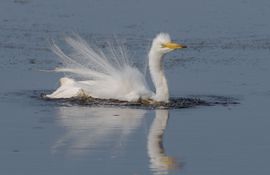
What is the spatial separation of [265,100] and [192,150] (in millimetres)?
4363

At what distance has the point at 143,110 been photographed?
16922 mm

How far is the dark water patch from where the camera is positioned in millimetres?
17328

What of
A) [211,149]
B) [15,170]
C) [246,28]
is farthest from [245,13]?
[15,170]

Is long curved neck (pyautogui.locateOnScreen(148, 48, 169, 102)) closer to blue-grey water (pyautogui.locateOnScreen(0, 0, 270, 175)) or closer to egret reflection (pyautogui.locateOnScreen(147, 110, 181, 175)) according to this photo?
blue-grey water (pyautogui.locateOnScreen(0, 0, 270, 175))

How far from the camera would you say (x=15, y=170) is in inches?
468

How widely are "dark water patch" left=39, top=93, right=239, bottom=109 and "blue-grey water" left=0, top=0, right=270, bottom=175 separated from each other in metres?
0.22

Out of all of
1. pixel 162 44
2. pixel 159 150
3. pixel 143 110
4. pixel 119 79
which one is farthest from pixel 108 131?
pixel 162 44

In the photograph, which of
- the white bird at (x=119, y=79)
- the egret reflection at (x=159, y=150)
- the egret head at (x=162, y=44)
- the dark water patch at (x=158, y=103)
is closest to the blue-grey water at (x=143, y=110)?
the egret reflection at (x=159, y=150)

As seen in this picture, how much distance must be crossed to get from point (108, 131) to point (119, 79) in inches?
130

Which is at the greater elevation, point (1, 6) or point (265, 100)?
point (1, 6)

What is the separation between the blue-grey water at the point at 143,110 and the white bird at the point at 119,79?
2.02 feet

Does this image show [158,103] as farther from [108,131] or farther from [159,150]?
[159,150]

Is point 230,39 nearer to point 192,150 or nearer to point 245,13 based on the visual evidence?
point 245,13

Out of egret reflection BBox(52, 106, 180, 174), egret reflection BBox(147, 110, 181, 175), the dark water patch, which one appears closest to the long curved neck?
the dark water patch
